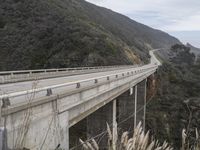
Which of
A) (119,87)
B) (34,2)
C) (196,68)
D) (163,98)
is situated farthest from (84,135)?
(196,68)

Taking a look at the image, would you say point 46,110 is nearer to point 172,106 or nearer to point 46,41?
point 172,106

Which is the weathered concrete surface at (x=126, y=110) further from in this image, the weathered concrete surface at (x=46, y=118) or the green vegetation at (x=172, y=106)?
the weathered concrete surface at (x=46, y=118)

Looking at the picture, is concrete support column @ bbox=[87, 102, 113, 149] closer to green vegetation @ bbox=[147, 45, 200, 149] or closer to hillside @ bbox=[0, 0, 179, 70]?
green vegetation @ bbox=[147, 45, 200, 149]

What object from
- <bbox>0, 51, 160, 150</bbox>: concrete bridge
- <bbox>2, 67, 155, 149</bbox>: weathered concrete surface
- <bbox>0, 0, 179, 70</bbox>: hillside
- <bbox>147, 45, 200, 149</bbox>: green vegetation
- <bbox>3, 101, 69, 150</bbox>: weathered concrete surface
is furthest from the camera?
<bbox>0, 0, 179, 70</bbox>: hillside

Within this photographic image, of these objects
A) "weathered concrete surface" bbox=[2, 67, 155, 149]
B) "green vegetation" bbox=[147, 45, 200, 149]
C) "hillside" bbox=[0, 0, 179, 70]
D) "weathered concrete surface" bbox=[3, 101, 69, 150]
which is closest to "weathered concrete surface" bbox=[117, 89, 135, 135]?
"green vegetation" bbox=[147, 45, 200, 149]

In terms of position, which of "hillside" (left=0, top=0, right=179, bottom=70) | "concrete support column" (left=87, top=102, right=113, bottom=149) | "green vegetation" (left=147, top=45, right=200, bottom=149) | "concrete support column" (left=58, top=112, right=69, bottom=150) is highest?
"hillside" (left=0, top=0, right=179, bottom=70)

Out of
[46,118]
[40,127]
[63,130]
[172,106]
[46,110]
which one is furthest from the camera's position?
[172,106]

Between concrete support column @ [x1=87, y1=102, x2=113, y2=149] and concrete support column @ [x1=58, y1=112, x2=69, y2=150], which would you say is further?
concrete support column @ [x1=87, y1=102, x2=113, y2=149]

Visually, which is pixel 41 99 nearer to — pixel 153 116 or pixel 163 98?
pixel 153 116

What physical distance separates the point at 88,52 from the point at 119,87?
3748 centimetres

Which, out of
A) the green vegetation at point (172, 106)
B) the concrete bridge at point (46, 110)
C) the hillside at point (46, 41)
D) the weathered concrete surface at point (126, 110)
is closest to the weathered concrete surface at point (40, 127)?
the concrete bridge at point (46, 110)

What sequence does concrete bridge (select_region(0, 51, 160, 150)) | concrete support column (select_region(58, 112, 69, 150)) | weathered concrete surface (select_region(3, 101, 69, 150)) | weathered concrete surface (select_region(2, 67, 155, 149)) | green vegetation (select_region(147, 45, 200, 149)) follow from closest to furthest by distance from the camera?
concrete bridge (select_region(0, 51, 160, 150)) → weathered concrete surface (select_region(2, 67, 155, 149)) → weathered concrete surface (select_region(3, 101, 69, 150)) → concrete support column (select_region(58, 112, 69, 150)) → green vegetation (select_region(147, 45, 200, 149))

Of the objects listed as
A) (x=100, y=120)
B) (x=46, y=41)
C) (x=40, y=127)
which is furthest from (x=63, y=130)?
(x=46, y=41)

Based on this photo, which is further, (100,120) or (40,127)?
(100,120)
